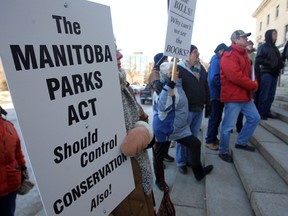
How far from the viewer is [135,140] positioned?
1.30 meters

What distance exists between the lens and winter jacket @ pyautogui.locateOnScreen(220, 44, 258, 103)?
3.43 meters

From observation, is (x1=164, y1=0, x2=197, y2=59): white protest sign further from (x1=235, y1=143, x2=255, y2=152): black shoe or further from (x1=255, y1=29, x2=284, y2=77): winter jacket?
(x1=255, y1=29, x2=284, y2=77): winter jacket

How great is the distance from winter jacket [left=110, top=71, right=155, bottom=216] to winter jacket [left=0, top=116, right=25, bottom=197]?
102cm

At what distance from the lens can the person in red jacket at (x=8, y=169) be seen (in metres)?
1.92

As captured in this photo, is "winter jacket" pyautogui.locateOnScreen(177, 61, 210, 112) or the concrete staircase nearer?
the concrete staircase

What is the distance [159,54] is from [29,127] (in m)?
4.12

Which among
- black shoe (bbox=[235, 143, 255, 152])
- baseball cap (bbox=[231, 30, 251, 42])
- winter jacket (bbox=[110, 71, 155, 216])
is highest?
baseball cap (bbox=[231, 30, 251, 42])

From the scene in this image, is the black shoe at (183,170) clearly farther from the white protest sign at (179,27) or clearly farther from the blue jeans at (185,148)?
the white protest sign at (179,27)

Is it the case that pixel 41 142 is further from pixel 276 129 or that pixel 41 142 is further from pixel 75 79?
pixel 276 129

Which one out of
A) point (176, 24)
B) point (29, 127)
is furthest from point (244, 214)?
point (29, 127)

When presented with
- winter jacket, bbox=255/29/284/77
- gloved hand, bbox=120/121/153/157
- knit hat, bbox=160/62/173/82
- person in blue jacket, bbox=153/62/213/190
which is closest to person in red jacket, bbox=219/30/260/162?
person in blue jacket, bbox=153/62/213/190

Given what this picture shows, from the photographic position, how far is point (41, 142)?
0.85 metres

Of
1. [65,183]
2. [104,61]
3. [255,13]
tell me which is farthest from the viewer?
[255,13]

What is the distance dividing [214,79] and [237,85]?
542mm
